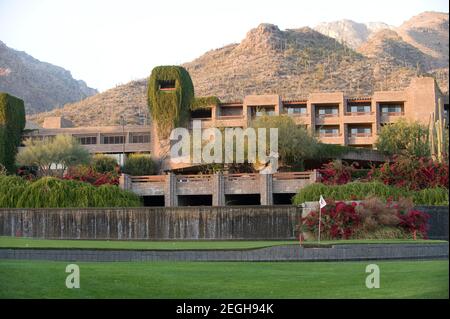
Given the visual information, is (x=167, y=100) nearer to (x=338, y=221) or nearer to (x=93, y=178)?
(x=93, y=178)

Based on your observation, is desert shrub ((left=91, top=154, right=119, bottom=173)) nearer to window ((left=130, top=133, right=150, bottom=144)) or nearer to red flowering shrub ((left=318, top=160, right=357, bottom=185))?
window ((left=130, top=133, right=150, bottom=144))

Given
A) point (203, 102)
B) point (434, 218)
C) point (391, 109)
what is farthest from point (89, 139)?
point (434, 218)

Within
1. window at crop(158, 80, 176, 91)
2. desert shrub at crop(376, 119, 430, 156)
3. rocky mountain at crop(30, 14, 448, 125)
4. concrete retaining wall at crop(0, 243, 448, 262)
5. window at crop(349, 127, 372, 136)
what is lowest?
concrete retaining wall at crop(0, 243, 448, 262)

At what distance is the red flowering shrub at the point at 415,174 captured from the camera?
47.4 meters

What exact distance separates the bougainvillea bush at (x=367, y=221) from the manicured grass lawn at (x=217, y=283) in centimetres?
1597

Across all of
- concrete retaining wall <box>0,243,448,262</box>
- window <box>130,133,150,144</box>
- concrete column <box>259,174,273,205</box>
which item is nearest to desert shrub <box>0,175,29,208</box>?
concrete column <box>259,174,273,205</box>

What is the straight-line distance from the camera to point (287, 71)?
164500 millimetres

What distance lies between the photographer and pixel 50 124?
9681 cm

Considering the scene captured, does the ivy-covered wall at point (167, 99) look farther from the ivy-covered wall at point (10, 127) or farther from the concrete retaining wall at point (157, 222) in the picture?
the concrete retaining wall at point (157, 222)

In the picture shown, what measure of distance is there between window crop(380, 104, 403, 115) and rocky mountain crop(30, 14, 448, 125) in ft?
161

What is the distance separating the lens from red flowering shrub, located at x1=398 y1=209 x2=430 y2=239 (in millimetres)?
36828

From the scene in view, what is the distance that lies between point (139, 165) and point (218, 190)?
20.8 meters

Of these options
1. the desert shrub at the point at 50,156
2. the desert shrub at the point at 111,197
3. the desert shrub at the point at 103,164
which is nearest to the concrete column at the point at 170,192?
the desert shrub at the point at 111,197
